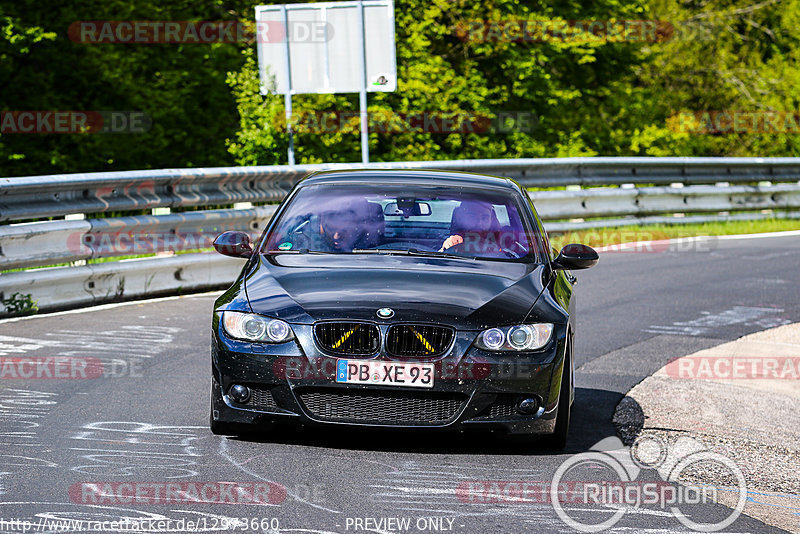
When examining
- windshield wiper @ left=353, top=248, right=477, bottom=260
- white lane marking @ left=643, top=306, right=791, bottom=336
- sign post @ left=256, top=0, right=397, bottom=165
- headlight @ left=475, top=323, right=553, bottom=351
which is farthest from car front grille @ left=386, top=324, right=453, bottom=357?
sign post @ left=256, top=0, right=397, bottom=165

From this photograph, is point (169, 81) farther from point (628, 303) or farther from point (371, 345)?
point (371, 345)

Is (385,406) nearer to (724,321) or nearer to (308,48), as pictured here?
(724,321)

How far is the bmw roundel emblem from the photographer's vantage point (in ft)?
19.4

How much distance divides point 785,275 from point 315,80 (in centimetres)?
1171

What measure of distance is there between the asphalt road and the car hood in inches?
26.0

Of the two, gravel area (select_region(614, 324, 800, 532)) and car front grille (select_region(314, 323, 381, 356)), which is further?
car front grille (select_region(314, 323, 381, 356))

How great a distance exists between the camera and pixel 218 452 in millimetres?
5949

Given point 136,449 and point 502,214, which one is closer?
point 136,449

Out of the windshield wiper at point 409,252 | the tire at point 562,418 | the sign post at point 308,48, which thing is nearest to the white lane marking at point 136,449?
the windshield wiper at point 409,252

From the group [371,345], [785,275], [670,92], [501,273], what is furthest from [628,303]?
[670,92]

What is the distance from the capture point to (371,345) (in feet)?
19.4

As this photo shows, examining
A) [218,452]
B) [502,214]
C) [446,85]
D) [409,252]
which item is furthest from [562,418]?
[446,85]

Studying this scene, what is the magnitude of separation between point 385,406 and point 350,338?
0.35m

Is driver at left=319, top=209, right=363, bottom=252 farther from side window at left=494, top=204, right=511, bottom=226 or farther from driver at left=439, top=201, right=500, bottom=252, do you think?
side window at left=494, top=204, right=511, bottom=226
